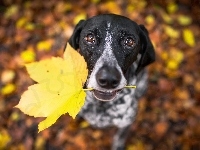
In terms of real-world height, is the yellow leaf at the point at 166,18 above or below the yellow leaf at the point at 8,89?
above

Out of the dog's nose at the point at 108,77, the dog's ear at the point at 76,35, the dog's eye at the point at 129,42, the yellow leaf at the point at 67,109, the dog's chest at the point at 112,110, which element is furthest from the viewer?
the dog's chest at the point at 112,110

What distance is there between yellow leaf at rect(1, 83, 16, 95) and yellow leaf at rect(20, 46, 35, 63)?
0.42 m

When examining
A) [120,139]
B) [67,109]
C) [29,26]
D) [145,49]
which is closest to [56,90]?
[67,109]

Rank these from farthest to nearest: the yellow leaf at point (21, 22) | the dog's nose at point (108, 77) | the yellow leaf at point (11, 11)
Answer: the yellow leaf at point (11, 11) < the yellow leaf at point (21, 22) < the dog's nose at point (108, 77)

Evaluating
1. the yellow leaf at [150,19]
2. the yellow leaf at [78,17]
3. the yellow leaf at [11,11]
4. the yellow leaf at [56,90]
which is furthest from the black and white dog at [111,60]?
the yellow leaf at [11,11]

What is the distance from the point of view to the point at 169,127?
15.8ft

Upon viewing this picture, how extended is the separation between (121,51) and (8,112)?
8.01 ft

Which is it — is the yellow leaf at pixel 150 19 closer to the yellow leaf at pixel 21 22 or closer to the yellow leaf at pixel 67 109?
the yellow leaf at pixel 21 22

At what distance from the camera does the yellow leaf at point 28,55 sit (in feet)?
16.6

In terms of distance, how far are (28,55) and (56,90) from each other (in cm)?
271

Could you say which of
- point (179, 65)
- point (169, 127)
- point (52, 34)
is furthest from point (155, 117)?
point (52, 34)

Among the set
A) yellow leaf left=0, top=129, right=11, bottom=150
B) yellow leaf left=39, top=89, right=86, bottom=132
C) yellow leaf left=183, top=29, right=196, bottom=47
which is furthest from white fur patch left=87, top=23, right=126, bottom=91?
yellow leaf left=183, top=29, right=196, bottom=47

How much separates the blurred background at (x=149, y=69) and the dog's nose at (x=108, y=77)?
1.96m

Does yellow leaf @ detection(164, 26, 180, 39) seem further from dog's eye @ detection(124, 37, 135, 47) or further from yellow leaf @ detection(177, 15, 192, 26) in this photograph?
dog's eye @ detection(124, 37, 135, 47)
